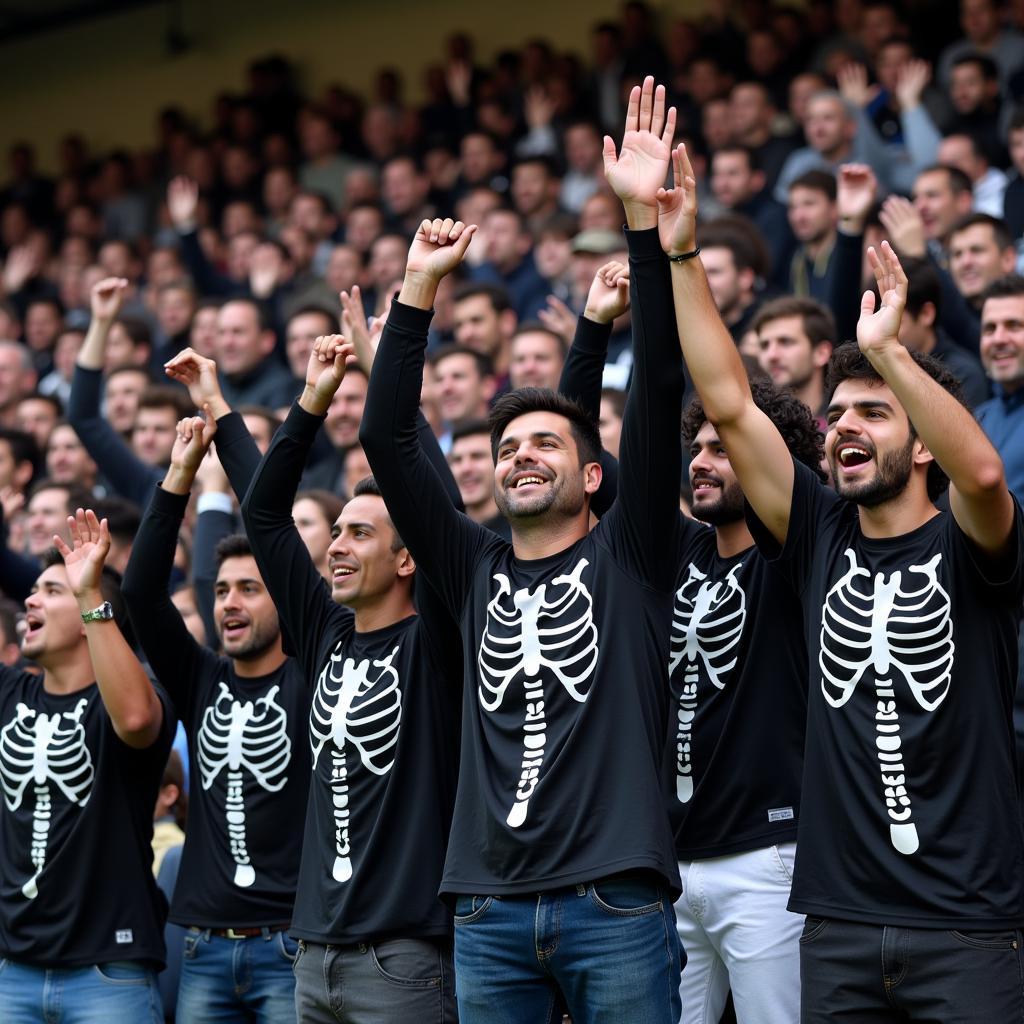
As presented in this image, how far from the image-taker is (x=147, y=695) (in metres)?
4.70

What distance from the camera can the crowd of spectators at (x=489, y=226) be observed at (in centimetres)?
608

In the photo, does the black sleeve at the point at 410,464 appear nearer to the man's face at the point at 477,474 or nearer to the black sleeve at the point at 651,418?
the black sleeve at the point at 651,418

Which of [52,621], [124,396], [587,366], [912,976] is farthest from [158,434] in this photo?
[912,976]

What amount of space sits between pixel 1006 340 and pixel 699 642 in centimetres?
169

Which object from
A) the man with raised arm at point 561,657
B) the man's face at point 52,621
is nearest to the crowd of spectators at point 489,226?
the man's face at point 52,621

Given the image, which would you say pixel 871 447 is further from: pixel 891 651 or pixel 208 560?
Result: pixel 208 560

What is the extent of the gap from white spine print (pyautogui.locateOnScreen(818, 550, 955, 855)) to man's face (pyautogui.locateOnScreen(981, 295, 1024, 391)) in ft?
5.67

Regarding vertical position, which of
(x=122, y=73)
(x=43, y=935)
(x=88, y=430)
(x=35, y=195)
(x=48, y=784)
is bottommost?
(x=43, y=935)

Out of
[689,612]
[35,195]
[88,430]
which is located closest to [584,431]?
[689,612]

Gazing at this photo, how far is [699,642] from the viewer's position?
13.5ft

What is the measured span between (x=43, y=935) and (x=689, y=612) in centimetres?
201

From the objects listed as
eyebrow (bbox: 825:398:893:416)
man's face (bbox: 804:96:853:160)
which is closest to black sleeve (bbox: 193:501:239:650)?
eyebrow (bbox: 825:398:893:416)

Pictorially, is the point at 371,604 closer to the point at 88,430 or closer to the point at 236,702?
the point at 236,702

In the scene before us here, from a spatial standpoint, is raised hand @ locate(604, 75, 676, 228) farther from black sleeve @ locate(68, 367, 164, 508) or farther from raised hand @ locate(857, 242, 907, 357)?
black sleeve @ locate(68, 367, 164, 508)
